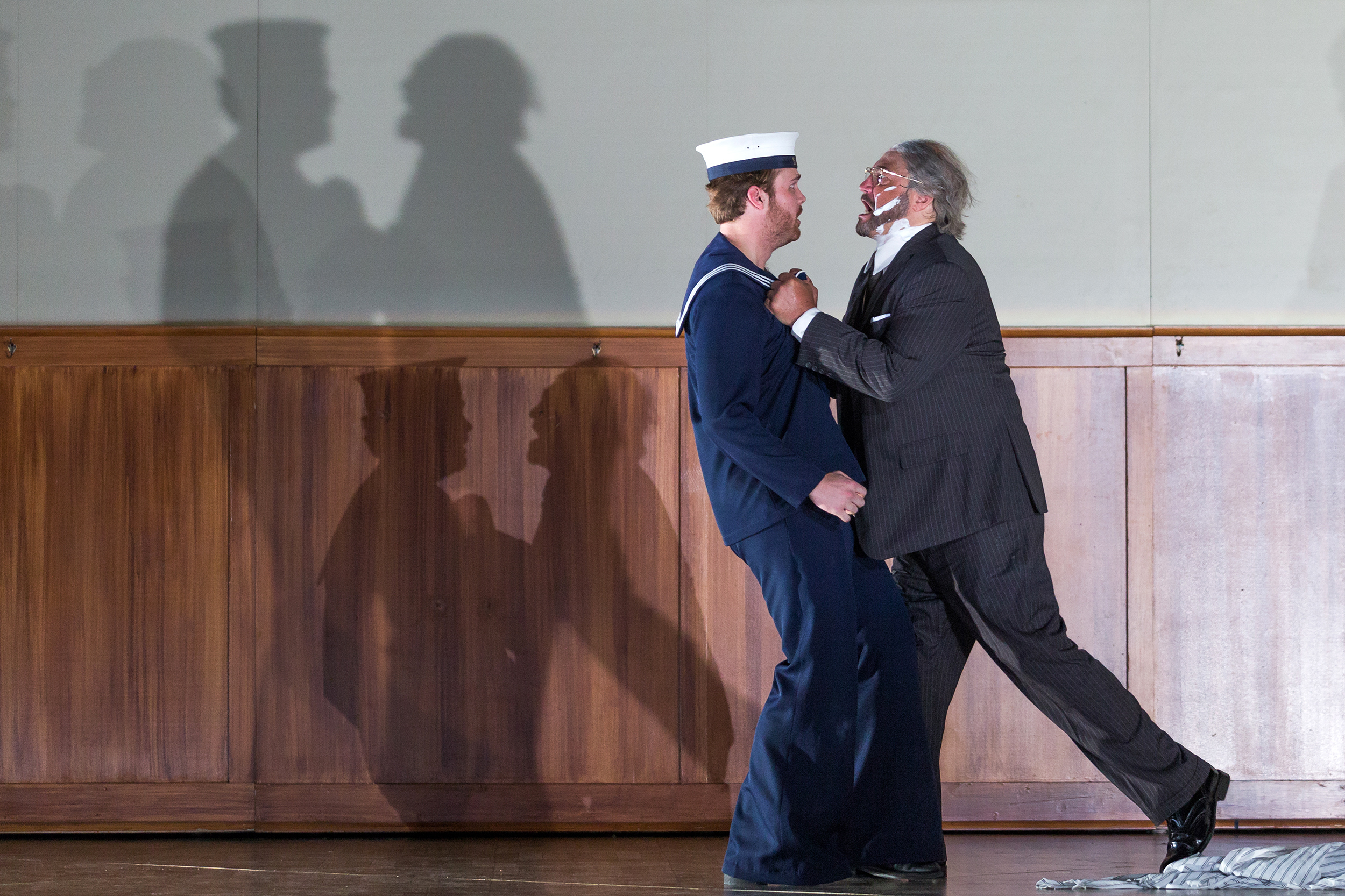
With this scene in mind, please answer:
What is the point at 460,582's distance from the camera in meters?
3.14

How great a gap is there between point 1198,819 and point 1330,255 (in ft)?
5.17

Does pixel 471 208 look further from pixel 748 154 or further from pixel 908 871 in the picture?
pixel 908 871

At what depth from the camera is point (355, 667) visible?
314cm

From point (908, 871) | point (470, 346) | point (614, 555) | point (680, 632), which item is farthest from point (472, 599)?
point (908, 871)

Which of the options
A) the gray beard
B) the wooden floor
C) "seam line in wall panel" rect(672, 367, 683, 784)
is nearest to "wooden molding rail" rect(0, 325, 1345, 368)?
"seam line in wall panel" rect(672, 367, 683, 784)

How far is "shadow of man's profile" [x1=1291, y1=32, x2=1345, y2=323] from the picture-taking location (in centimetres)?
326

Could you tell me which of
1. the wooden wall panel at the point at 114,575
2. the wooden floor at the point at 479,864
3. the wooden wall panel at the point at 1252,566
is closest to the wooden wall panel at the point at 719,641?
the wooden floor at the point at 479,864

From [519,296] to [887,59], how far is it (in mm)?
1110

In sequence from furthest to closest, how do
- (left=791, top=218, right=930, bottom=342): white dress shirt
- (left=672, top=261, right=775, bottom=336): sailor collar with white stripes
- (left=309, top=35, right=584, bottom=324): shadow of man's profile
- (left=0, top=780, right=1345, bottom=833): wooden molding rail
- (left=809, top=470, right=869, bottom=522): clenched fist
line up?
(left=309, top=35, right=584, bottom=324): shadow of man's profile → (left=0, top=780, right=1345, bottom=833): wooden molding rail → (left=791, top=218, right=930, bottom=342): white dress shirt → (left=672, top=261, right=775, bottom=336): sailor collar with white stripes → (left=809, top=470, right=869, bottom=522): clenched fist

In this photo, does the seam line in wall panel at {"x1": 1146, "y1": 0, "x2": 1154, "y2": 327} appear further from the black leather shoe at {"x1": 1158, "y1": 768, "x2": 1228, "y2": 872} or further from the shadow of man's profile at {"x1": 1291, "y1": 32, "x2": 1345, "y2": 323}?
the black leather shoe at {"x1": 1158, "y1": 768, "x2": 1228, "y2": 872}

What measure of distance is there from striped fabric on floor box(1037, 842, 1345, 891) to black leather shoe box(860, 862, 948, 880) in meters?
0.20

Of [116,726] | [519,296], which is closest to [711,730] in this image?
[519,296]

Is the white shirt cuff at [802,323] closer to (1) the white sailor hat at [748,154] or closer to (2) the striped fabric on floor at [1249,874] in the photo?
(1) the white sailor hat at [748,154]

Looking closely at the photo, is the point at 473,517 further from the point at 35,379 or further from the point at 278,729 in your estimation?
the point at 35,379
